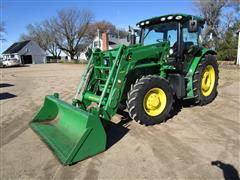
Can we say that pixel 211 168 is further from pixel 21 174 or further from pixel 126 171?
pixel 21 174

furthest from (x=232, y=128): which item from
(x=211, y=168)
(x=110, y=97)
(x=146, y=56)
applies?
(x=110, y=97)

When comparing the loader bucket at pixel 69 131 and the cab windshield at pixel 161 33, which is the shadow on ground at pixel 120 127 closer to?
the loader bucket at pixel 69 131

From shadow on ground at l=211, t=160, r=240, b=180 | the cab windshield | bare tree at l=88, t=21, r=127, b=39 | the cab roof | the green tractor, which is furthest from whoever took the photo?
bare tree at l=88, t=21, r=127, b=39

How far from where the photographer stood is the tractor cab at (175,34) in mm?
5188

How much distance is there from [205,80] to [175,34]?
184 centimetres

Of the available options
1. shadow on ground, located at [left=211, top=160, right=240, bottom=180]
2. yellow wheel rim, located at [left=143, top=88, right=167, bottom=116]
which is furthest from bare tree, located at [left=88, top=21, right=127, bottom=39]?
shadow on ground, located at [left=211, top=160, right=240, bottom=180]

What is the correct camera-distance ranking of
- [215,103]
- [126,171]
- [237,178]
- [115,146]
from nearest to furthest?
[237,178], [126,171], [115,146], [215,103]

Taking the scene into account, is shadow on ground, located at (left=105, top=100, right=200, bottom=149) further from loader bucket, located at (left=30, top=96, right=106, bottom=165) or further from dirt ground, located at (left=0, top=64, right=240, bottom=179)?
loader bucket, located at (left=30, top=96, right=106, bottom=165)

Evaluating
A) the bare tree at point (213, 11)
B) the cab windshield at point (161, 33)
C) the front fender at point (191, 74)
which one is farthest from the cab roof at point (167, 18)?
the bare tree at point (213, 11)

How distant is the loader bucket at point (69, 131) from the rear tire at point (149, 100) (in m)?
1.08

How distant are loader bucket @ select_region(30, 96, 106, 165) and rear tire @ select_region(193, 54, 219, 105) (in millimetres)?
3243

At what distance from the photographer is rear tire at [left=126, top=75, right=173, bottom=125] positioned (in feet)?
14.1

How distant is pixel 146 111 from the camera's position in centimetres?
457

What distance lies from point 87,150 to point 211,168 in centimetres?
184
